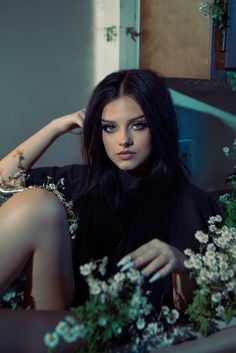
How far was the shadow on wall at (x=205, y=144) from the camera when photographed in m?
1.70

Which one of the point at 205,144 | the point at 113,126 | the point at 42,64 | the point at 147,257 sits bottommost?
the point at 205,144

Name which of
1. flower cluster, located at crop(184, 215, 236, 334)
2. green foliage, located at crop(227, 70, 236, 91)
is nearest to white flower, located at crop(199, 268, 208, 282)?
flower cluster, located at crop(184, 215, 236, 334)

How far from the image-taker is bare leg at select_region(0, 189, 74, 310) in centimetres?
64

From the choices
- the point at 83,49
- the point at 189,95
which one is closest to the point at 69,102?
the point at 83,49

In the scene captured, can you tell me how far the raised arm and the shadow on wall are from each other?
616 millimetres

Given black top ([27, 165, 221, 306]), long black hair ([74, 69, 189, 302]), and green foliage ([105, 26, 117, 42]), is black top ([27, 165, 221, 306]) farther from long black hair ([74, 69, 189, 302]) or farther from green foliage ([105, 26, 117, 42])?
green foliage ([105, 26, 117, 42])

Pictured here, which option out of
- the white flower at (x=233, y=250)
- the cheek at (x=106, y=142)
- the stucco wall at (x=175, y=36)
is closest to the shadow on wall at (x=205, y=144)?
the stucco wall at (x=175, y=36)

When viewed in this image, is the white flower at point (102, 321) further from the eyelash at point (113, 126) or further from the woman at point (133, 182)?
the eyelash at point (113, 126)

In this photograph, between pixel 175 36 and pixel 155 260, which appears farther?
pixel 175 36

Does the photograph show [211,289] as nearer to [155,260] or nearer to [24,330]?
[155,260]

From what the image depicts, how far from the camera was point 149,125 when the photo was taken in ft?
3.04

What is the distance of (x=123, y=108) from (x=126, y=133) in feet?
0.17

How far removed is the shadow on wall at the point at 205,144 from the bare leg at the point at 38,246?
103cm

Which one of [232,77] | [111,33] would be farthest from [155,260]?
[111,33]
